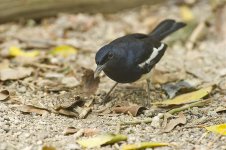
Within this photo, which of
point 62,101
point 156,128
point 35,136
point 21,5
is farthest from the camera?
point 21,5

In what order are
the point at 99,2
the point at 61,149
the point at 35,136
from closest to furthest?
the point at 61,149
the point at 35,136
the point at 99,2

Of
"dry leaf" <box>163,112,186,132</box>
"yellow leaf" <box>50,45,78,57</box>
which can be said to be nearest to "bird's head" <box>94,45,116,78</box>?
"dry leaf" <box>163,112,186,132</box>

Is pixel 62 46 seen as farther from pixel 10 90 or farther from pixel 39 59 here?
pixel 10 90

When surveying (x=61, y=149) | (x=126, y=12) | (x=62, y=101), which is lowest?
(x=61, y=149)

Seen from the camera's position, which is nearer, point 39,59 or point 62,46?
point 39,59

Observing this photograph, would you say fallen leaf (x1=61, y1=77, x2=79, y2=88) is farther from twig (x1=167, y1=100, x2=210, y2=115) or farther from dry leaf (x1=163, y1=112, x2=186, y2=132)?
dry leaf (x1=163, y1=112, x2=186, y2=132)

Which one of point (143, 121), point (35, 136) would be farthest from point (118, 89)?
point (35, 136)

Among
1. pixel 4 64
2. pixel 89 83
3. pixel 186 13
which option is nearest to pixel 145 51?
pixel 89 83

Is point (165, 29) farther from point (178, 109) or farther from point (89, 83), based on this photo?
point (178, 109)
